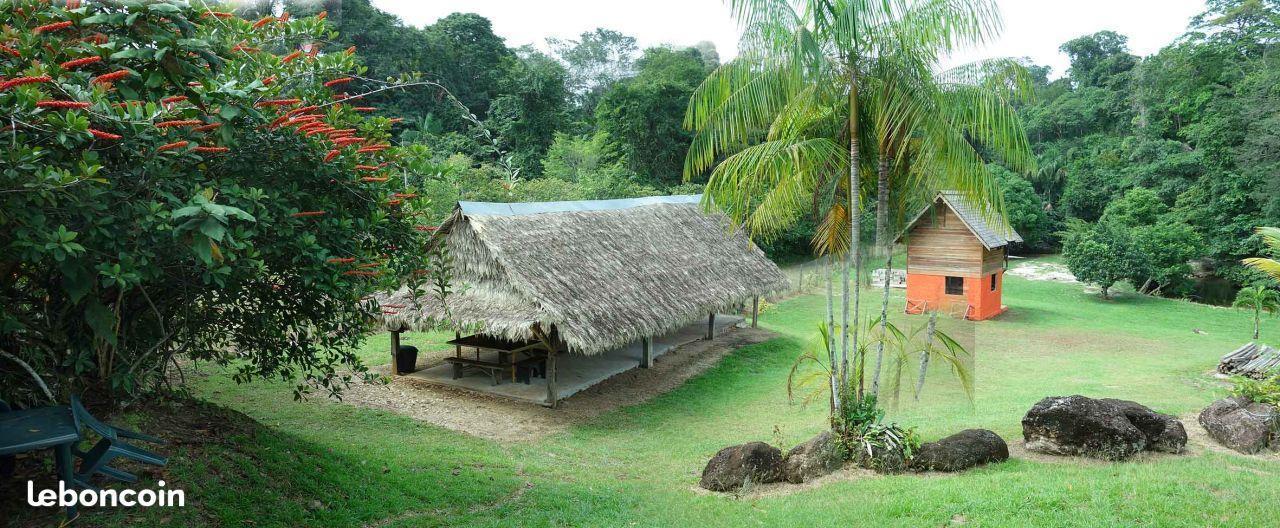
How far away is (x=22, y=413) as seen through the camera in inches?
157

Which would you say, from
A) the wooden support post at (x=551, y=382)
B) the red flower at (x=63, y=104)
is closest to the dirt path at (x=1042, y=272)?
the wooden support post at (x=551, y=382)

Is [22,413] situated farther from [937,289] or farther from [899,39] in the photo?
[937,289]

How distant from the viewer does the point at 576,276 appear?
11617 millimetres

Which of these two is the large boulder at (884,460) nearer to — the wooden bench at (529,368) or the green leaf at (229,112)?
the wooden bench at (529,368)

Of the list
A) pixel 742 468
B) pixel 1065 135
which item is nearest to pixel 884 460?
pixel 742 468

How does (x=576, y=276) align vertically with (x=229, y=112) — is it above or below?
below

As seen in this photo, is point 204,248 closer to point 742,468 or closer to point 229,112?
point 229,112

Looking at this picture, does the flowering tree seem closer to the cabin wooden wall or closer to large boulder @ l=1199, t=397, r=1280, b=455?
large boulder @ l=1199, t=397, r=1280, b=455

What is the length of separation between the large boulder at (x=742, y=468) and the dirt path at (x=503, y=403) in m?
3.23

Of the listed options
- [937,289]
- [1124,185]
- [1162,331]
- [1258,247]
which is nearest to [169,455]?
[937,289]

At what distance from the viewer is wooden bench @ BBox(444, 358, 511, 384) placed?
11648 mm

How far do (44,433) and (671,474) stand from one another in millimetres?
5645
